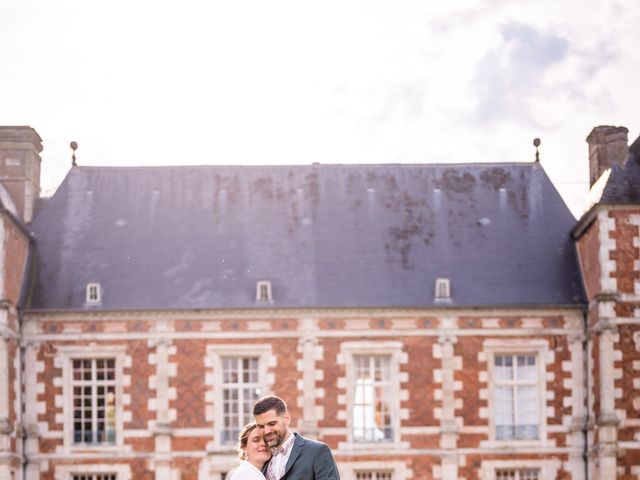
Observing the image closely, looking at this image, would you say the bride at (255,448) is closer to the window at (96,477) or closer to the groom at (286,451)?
the groom at (286,451)

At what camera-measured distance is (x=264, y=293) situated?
25.9 metres

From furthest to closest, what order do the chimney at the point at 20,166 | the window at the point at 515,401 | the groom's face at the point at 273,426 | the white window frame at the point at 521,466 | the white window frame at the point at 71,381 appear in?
the chimney at the point at 20,166
the window at the point at 515,401
the white window frame at the point at 521,466
the white window frame at the point at 71,381
the groom's face at the point at 273,426

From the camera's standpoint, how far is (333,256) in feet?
88.3

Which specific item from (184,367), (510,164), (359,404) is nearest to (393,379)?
(359,404)

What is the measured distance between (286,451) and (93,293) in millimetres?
19011

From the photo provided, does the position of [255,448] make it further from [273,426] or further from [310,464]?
[310,464]

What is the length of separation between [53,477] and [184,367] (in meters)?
3.41

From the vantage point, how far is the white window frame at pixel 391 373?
25.6 meters

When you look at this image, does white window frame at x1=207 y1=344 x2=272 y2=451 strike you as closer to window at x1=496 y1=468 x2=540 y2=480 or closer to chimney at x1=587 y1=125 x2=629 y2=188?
window at x1=496 y1=468 x2=540 y2=480

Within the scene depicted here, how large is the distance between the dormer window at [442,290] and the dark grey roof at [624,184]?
3.56m

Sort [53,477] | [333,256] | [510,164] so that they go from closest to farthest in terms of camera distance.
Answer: [53,477], [333,256], [510,164]

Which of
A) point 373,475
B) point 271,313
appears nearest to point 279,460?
point 271,313

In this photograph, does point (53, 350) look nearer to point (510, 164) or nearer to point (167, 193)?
point (167, 193)

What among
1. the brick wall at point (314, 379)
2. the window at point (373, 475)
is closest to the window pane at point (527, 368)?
the brick wall at point (314, 379)
